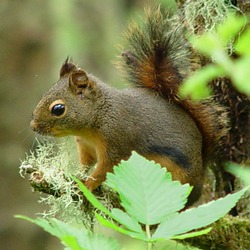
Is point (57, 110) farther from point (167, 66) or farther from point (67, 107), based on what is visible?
point (167, 66)

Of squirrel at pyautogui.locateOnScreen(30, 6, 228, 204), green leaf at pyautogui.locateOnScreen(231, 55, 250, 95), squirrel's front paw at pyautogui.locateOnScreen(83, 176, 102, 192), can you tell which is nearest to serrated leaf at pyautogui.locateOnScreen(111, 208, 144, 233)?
green leaf at pyautogui.locateOnScreen(231, 55, 250, 95)

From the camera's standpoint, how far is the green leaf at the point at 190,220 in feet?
3.79

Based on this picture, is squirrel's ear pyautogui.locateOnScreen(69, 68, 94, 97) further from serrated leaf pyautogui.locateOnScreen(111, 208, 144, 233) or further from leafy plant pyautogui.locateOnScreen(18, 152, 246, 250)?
serrated leaf pyautogui.locateOnScreen(111, 208, 144, 233)

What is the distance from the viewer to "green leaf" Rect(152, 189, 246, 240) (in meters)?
1.16

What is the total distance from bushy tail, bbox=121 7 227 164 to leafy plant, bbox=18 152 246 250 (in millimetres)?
1767

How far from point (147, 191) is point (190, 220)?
11 cm

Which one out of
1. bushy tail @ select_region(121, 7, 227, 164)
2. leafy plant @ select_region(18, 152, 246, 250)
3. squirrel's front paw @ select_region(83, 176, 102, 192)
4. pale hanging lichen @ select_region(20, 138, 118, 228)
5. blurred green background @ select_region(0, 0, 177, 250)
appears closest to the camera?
leafy plant @ select_region(18, 152, 246, 250)

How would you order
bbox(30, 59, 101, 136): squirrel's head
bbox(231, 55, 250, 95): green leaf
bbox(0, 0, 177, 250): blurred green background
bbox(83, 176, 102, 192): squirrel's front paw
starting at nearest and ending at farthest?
1. bbox(231, 55, 250, 95): green leaf
2. bbox(83, 176, 102, 192): squirrel's front paw
3. bbox(30, 59, 101, 136): squirrel's head
4. bbox(0, 0, 177, 250): blurred green background

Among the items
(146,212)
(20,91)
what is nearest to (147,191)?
(146,212)

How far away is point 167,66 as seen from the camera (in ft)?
10.1

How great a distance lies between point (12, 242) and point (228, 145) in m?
2.24

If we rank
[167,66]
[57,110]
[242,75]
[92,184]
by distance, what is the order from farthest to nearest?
[167,66], [57,110], [92,184], [242,75]

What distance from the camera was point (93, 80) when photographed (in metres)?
3.11

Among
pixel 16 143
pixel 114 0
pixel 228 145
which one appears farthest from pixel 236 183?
pixel 114 0
